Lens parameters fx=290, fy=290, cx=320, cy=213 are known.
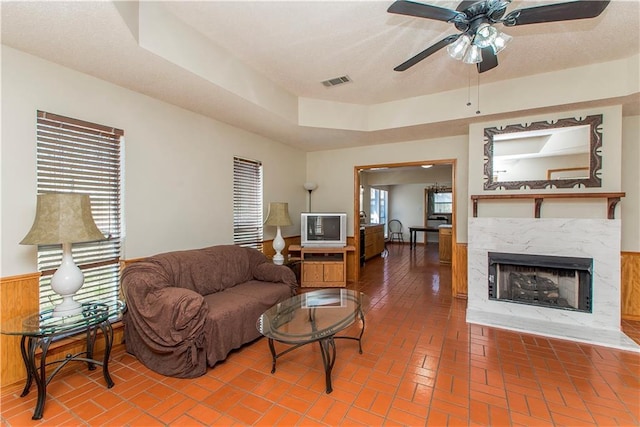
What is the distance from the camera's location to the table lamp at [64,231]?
6.42ft

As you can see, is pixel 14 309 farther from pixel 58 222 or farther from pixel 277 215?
pixel 277 215

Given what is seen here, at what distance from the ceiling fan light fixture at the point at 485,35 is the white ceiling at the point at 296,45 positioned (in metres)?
0.43

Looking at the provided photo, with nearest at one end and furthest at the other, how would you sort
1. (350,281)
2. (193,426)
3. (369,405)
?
(193,426)
(369,405)
(350,281)

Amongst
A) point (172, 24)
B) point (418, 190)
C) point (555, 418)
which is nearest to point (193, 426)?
point (555, 418)

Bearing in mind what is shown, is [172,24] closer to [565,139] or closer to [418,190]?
[565,139]

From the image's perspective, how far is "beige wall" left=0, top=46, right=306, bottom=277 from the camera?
2086mm

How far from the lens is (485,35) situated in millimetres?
1835

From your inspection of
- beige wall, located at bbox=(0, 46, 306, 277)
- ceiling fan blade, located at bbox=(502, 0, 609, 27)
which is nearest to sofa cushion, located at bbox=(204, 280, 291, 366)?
beige wall, located at bbox=(0, 46, 306, 277)

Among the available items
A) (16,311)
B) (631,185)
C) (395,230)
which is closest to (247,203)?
(16,311)

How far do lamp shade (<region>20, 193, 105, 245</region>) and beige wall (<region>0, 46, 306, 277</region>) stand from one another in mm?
296

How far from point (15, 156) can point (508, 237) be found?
481 centimetres

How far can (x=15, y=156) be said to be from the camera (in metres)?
2.08

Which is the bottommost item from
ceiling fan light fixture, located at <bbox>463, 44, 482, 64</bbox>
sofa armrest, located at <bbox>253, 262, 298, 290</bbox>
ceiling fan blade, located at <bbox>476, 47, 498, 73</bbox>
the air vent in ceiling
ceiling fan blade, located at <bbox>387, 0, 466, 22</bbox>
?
sofa armrest, located at <bbox>253, 262, 298, 290</bbox>

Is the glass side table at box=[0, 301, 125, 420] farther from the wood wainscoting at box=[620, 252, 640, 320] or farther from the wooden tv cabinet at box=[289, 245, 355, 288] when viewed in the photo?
the wood wainscoting at box=[620, 252, 640, 320]
